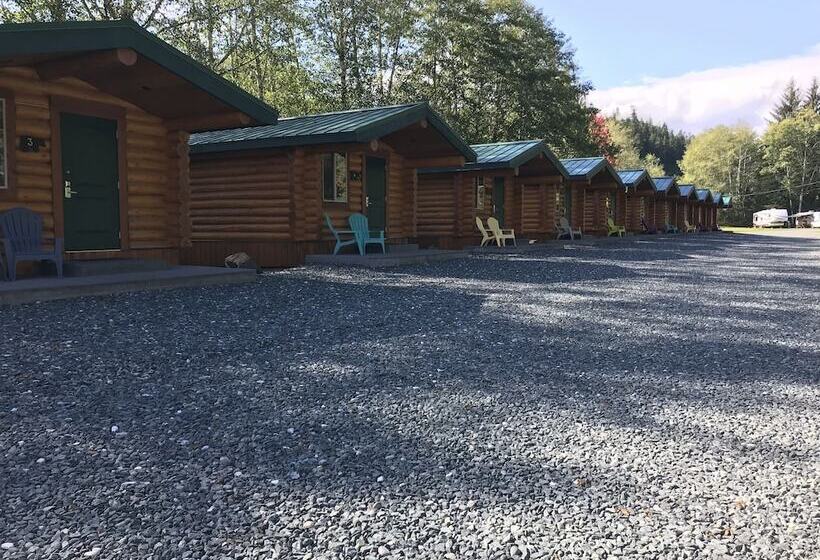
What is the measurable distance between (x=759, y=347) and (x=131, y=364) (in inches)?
196

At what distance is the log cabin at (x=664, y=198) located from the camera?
3647cm

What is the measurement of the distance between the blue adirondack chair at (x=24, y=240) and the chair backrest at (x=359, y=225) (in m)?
6.16

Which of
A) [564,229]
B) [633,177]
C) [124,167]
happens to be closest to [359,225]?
[124,167]

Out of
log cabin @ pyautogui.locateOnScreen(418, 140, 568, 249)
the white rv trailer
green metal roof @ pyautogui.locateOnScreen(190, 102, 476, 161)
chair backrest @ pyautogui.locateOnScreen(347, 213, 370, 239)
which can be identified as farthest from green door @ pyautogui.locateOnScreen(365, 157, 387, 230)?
the white rv trailer

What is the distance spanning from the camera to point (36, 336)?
5219 millimetres

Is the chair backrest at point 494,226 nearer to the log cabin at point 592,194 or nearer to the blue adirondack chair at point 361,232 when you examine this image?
the log cabin at point 592,194

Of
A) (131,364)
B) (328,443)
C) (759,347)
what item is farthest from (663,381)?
(131,364)

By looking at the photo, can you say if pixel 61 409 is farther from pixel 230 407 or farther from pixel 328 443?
pixel 328 443

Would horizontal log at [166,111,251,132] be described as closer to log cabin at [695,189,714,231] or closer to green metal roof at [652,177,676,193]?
green metal roof at [652,177,676,193]

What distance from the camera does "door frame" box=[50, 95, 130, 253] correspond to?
863 cm

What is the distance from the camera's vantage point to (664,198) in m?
38.2

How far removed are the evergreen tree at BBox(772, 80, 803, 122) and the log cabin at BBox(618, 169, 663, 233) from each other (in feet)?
231

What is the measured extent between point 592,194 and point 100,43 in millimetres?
24486

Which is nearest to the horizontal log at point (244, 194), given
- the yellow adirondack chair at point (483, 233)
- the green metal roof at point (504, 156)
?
the green metal roof at point (504, 156)
